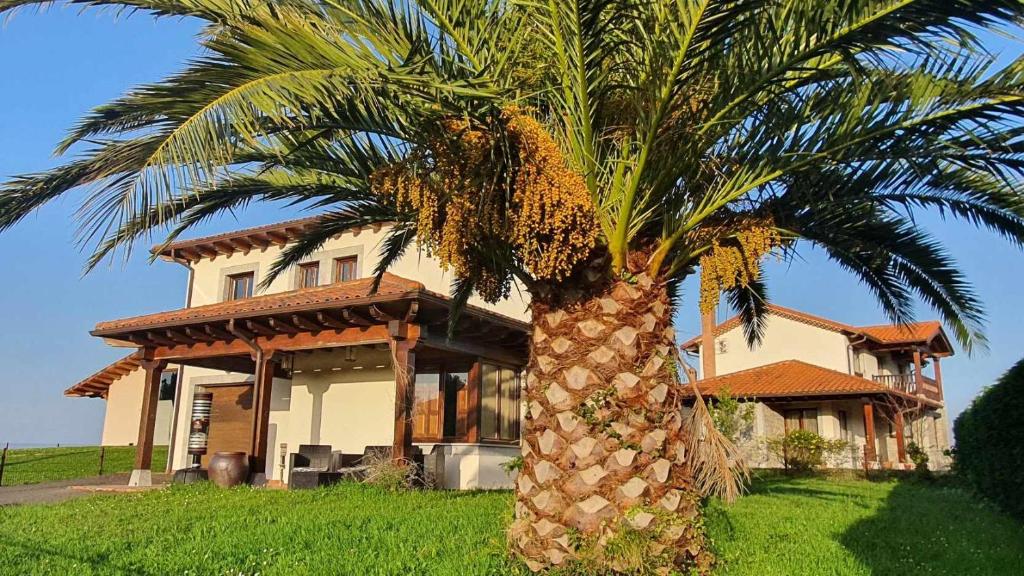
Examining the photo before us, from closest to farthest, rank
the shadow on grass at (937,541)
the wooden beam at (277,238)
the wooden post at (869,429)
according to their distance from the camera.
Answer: the shadow on grass at (937,541), the wooden beam at (277,238), the wooden post at (869,429)

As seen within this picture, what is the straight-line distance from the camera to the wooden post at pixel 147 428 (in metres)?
14.8

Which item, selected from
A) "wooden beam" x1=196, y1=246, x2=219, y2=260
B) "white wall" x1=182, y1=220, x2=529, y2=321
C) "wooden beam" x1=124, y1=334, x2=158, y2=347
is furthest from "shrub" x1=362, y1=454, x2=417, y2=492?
"wooden beam" x1=196, y1=246, x2=219, y2=260

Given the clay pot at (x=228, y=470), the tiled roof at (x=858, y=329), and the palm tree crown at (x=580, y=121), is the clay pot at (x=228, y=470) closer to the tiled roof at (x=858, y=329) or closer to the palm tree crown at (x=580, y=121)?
→ the palm tree crown at (x=580, y=121)

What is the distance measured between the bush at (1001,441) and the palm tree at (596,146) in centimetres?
351

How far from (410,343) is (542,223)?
8.46 meters

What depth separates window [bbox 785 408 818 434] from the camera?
89.2 feet

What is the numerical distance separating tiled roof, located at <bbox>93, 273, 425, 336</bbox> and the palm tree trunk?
6967 mm

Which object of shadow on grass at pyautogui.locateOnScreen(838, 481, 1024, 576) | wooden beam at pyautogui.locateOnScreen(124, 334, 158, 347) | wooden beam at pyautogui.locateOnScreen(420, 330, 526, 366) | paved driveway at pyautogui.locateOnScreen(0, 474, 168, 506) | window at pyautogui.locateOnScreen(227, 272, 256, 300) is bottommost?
paved driveway at pyautogui.locateOnScreen(0, 474, 168, 506)

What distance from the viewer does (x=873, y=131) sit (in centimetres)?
495

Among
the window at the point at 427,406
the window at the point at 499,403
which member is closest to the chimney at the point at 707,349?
the window at the point at 499,403

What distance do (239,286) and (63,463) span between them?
28.4 ft

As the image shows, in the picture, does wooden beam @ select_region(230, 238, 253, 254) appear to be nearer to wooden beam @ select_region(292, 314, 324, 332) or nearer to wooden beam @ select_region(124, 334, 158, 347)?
wooden beam @ select_region(124, 334, 158, 347)

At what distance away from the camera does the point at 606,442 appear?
17.0 feet

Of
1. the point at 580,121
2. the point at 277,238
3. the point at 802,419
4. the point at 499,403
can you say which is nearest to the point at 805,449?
the point at 802,419
